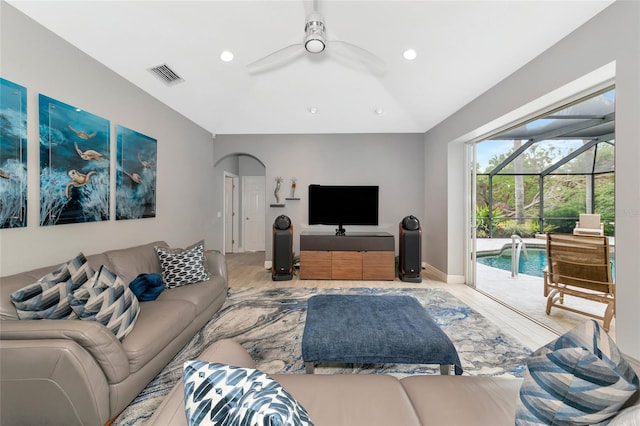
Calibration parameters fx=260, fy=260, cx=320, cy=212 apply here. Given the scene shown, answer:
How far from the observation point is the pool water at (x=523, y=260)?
4.93m

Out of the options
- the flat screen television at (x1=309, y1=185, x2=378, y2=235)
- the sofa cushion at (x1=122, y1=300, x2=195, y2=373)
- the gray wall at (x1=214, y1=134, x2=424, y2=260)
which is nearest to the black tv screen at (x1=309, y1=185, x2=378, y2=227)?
the flat screen television at (x1=309, y1=185, x2=378, y2=235)

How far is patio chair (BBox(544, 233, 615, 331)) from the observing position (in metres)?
2.43

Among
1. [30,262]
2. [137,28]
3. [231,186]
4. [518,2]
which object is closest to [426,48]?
[518,2]

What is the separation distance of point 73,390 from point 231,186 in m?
5.56

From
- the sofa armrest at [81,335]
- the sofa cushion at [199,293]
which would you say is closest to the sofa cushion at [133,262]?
the sofa cushion at [199,293]

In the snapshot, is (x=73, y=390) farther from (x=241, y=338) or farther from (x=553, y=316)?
(x=553, y=316)

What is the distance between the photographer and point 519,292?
11.9ft

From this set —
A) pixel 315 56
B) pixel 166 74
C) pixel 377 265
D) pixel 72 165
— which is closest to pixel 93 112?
pixel 72 165

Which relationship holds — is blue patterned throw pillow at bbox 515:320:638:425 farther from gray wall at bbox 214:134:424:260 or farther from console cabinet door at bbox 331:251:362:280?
gray wall at bbox 214:134:424:260

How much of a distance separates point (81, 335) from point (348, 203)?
3.99 meters

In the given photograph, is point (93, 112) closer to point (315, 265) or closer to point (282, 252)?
point (282, 252)

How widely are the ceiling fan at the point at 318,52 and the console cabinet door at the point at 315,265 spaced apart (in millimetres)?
2831

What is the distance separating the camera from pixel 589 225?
330cm

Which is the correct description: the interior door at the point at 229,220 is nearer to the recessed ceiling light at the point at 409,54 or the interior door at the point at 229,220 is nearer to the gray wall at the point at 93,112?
the gray wall at the point at 93,112
